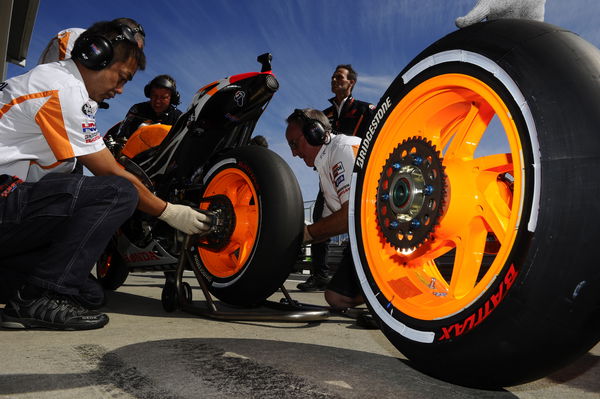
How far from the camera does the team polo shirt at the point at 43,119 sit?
67.2 inches

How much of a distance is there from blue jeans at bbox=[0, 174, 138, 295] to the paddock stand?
0.42 meters

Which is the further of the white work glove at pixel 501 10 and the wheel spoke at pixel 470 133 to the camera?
the wheel spoke at pixel 470 133

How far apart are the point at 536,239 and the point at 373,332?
1.21 m

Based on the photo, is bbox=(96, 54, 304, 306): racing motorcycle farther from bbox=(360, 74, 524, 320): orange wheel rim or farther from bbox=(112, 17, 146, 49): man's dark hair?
bbox=(360, 74, 524, 320): orange wheel rim

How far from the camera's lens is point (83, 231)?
6.02ft

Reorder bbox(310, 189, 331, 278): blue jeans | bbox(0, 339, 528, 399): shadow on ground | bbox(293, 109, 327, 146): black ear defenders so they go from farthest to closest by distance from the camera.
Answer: bbox(310, 189, 331, 278): blue jeans, bbox(293, 109, 327, 146): black ear defenders, bbox(0, 339, 528, 399): shadow on ground

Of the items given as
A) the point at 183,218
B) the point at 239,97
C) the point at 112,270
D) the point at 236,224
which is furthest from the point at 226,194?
the point at 112,270

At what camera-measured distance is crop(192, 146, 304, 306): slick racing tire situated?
2.04 metres

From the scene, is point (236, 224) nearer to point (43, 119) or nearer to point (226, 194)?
point (226, 194)

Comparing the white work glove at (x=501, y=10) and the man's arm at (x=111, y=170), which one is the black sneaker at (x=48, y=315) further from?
the white work glove at (x=501, y=10)

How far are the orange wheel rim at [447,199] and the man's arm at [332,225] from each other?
0.92 meters

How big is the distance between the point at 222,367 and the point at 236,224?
111 cm

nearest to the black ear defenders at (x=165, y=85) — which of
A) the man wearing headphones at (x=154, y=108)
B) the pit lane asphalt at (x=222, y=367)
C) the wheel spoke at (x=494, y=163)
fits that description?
the man wearing headphones at (x=154, y=108)

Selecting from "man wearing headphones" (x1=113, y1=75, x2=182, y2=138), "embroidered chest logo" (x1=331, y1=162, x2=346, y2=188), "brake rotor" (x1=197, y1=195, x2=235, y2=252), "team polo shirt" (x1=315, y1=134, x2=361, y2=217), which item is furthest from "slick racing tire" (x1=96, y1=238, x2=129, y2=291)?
"embroidered chest logo" (x1=331, y1=162, x2=346, y2=188)
